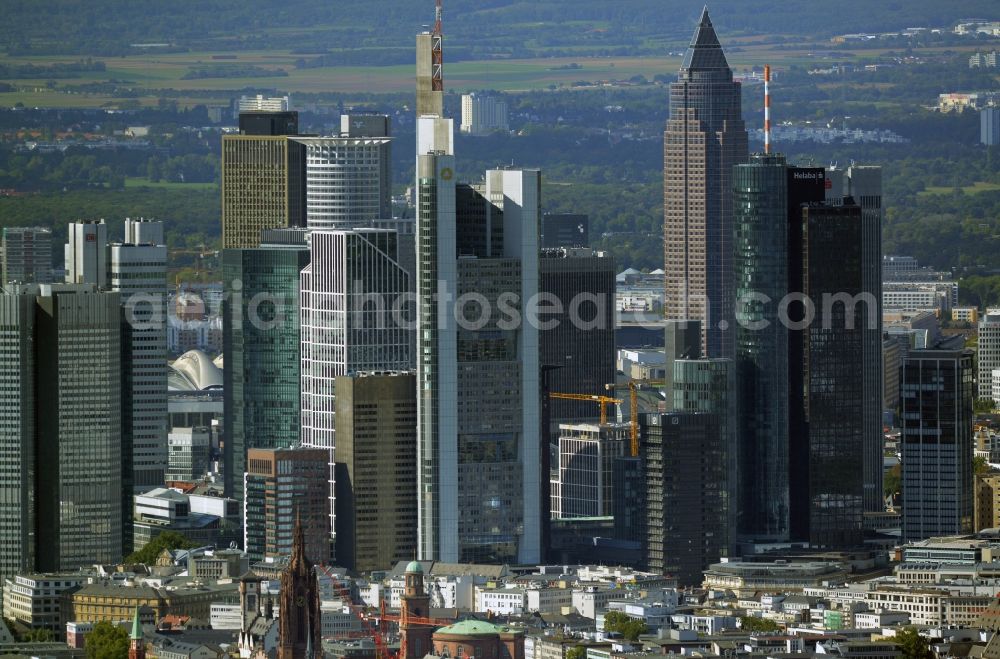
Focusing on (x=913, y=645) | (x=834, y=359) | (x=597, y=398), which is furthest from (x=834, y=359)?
(x=913, y=645)

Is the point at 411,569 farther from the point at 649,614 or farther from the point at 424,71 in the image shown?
the point at 424,71

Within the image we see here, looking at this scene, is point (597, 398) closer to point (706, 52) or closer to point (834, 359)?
point (834, 359)

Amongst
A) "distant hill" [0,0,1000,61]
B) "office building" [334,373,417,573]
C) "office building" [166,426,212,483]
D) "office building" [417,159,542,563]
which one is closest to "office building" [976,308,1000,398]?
"office building" [166,426,212,483]

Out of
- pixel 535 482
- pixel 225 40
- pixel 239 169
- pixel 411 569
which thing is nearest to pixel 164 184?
pixel 225 40

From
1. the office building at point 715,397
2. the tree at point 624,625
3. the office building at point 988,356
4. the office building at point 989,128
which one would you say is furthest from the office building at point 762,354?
the office building at point 989,128

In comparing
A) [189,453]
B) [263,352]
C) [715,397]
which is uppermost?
[263,352]
